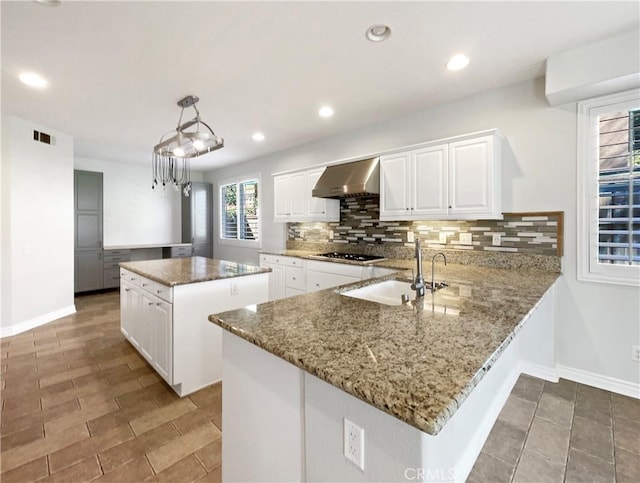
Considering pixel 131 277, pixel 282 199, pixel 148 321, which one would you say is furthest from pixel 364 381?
pixel 282 199

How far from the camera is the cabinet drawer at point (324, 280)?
11.3ft

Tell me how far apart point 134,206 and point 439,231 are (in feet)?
19.8

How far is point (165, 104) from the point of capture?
318cm

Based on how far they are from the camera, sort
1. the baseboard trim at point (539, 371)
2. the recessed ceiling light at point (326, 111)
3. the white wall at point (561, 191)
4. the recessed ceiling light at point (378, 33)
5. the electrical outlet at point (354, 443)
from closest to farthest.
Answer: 1. the electrical outlet at point (354, 443)
2. the recessed ceiling light at point (378, 33)
3. the white wall at point (561, 191)
4. the baseboard trim at point (539, 371)
5. the recessed ceiling light at point (326, 111)

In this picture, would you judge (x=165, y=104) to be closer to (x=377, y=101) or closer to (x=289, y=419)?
(x=377, y=101)

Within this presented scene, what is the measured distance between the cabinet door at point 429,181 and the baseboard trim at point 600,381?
1.67 m

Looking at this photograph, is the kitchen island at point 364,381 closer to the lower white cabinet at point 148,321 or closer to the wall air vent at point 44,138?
the lower white cabinet at point 148,321

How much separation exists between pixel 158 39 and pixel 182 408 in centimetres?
260

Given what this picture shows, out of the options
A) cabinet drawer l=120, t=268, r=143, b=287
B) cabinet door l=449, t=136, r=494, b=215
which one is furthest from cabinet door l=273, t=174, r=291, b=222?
cabinet door l=449, t=136, r=494, b=215

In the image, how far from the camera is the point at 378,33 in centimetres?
205

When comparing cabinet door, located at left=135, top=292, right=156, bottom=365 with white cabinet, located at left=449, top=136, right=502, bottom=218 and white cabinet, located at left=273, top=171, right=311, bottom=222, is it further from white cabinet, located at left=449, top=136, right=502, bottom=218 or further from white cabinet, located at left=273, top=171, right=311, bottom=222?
white cabinet, located at left=449, top=136, right=502, bottom=218

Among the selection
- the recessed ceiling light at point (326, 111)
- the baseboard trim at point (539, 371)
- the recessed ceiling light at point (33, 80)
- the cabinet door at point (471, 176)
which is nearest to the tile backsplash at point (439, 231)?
the cabinet door at point (471, 176)

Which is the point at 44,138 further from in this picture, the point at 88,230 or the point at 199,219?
the point at 199,219

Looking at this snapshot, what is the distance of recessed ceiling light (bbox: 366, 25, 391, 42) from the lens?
1.99 meters
